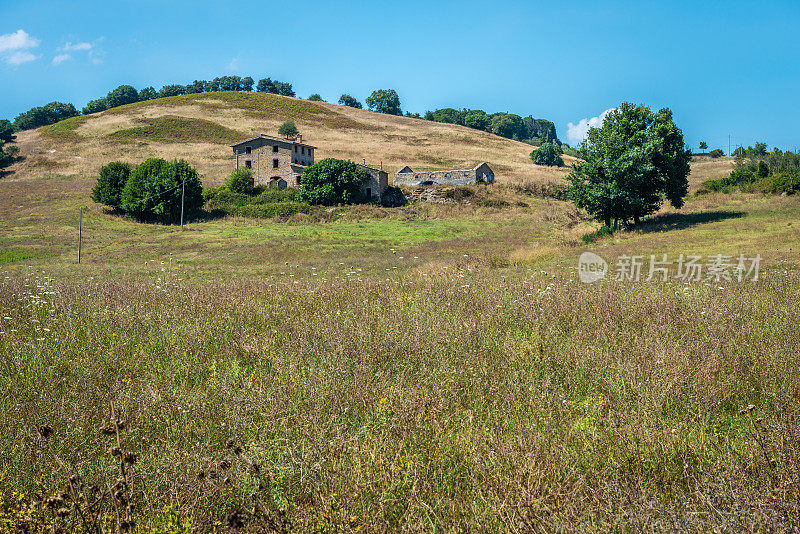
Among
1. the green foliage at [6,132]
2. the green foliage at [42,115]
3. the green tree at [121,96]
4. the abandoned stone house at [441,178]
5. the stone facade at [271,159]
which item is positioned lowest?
the abandoned stone house at [441,178]

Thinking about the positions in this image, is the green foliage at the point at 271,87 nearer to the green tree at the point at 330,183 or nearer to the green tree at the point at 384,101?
the green tree at the point at 384,101

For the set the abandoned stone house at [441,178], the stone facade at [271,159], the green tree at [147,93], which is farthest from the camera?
the green tree at [147,93]

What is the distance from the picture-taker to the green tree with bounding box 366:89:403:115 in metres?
139

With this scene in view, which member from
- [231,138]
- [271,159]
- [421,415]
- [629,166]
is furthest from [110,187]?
[421,415]

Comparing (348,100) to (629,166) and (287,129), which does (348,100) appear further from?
(629,166)

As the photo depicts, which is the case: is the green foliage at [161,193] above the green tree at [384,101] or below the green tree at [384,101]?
below

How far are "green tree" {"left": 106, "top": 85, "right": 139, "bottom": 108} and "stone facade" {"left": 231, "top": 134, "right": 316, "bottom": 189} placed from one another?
86554 mm

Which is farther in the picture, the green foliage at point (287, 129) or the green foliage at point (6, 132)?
the green foliage at point (287, 129)

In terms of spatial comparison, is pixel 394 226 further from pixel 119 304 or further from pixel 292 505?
pixel 292 505

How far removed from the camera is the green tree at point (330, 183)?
50656 millimetres

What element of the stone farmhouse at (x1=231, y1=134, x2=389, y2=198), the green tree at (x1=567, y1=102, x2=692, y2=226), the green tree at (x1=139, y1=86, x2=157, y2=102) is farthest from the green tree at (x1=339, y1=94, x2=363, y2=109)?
the green tree at (x1=567, y1=102, x2=692, y2=226)

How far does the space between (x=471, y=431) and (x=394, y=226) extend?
36412 mm

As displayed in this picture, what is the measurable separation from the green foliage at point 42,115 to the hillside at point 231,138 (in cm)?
1053

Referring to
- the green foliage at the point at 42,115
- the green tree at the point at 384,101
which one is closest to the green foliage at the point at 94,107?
the green foliage at the point at 42,115
